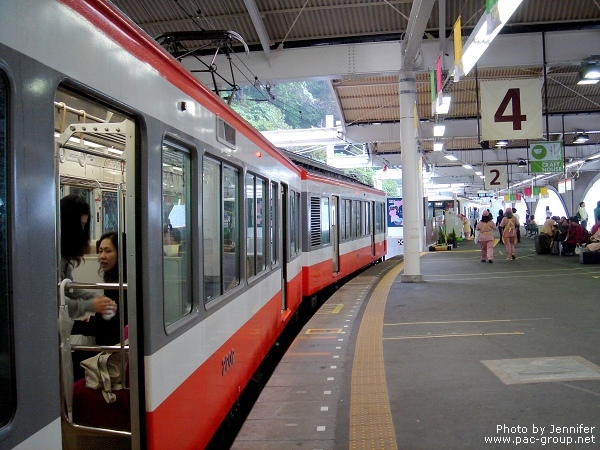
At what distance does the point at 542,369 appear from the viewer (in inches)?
218

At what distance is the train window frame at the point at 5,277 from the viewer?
174 cm

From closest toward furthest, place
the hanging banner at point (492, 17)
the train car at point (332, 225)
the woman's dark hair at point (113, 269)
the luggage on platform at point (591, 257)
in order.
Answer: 1. the woman's dark hair at point (113, 269)
2. the hanging banner at point (492, 17)
3. the train car at point (332, 225)
4. the luggage on platform at point (591, 257)

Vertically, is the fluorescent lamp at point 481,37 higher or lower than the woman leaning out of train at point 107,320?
higher

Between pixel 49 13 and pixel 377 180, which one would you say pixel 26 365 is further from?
pixel 377 180

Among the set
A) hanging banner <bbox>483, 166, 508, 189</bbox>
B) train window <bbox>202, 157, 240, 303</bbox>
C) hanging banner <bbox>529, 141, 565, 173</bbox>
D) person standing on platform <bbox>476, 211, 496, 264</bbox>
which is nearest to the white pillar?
person standing on platform <bbox>476, 211, 496, 264</bbox>

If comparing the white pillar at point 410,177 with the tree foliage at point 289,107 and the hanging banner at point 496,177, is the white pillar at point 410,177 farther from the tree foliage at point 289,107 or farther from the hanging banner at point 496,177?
the tree foliage at point 289,107

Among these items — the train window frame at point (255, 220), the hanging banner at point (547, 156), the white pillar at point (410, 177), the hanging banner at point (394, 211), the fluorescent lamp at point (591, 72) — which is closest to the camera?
the train window frame at point (255, 220)

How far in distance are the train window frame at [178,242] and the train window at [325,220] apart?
321 inches

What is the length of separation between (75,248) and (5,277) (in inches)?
61.4

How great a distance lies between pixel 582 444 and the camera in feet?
12.5

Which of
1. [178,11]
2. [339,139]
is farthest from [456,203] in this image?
[178,11]

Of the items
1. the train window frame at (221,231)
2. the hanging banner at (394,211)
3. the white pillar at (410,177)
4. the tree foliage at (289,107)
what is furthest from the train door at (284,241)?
the tree foliage at (289,107)

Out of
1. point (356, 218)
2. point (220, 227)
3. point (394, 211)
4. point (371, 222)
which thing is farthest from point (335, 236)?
point (394, 211)

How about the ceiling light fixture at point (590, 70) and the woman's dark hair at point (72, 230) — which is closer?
the woman's dark hair at point (72, 230)
